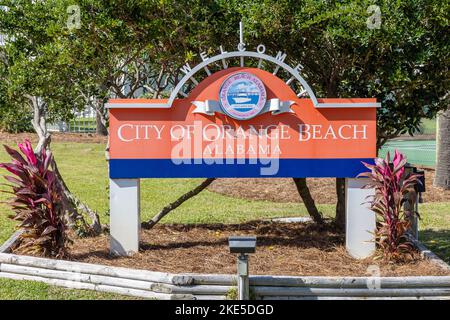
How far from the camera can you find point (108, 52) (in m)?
9.69

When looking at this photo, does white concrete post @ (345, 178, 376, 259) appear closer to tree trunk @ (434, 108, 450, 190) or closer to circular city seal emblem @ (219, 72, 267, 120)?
circular city seal emblem @ (219, 72, 267, 120)

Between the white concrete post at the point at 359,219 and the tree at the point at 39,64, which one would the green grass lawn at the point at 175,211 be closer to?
Result: the white concrete post at the point at 359,219

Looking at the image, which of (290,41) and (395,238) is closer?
(395,238)

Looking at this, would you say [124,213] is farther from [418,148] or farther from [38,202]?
[418,148]

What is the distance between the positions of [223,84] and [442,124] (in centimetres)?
956

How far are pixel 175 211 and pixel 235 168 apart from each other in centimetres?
525

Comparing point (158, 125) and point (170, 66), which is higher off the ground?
point (170, 66)

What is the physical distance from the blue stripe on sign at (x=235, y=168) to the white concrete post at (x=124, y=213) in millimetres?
119

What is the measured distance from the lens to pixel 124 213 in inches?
361

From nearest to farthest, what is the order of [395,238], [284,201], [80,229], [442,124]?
[395,238]
[80,229]
[284,201]
[442,124]

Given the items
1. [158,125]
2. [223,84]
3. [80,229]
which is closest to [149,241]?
[80,229]

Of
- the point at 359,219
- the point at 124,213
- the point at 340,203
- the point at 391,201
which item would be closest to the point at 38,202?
the point at 124,213

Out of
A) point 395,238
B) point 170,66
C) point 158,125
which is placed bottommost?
point 395,238
